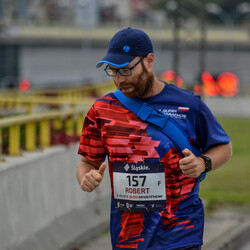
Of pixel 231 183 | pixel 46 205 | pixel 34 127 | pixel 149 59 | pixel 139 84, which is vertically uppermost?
pixel 149 59

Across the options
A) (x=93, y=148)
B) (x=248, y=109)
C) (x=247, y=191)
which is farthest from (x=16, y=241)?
(x=248, y=109)

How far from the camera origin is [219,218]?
9898mm

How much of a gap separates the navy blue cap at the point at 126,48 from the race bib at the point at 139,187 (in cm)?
59

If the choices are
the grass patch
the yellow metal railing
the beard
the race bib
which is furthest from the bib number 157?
the grass patch

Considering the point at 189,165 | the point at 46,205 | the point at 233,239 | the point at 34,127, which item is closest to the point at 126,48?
the point at 189,165

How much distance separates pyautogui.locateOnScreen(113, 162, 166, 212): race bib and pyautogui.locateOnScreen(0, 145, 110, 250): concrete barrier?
1.99 meters

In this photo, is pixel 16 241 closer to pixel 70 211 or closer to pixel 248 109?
pixel 70 211

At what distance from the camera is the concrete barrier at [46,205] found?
6.36 metres

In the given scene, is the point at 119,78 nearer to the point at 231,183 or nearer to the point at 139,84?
the point at 139,84

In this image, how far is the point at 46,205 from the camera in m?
7.27

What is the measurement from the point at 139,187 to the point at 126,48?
789mm

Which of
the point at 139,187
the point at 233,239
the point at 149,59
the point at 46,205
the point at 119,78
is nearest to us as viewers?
the point at 119,78

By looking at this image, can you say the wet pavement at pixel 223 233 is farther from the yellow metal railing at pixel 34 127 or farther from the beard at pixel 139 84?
the beard at pixel 139 84

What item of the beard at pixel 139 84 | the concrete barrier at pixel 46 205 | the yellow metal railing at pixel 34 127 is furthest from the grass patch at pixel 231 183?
the beard at pixel 139 84
